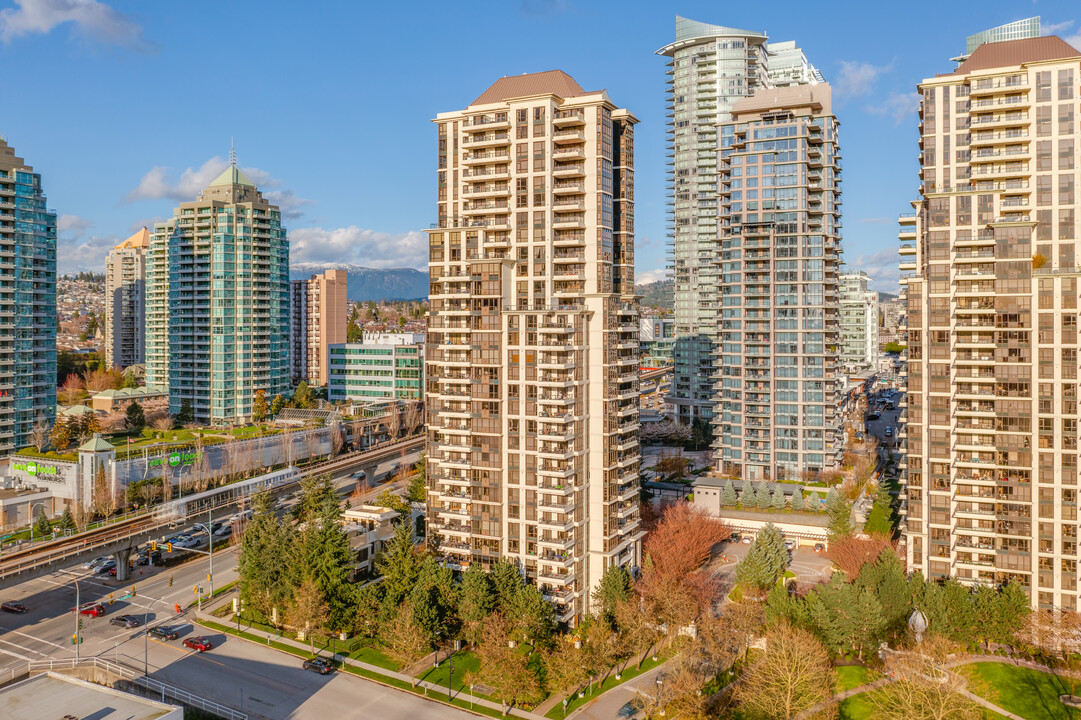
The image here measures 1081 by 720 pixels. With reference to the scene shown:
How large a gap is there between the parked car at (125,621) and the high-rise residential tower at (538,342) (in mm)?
25660

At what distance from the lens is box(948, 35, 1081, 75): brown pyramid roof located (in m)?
67.8

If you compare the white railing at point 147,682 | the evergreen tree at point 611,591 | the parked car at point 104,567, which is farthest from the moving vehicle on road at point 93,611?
the evergreen tree at point 611,591

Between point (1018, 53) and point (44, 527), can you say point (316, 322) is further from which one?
point (1018, 53)

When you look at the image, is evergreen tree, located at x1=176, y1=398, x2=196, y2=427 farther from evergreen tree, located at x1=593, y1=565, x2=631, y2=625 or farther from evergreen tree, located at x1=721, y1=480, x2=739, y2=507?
evergreen tree, located at x1=593, y1=565, x2=631, y2=625

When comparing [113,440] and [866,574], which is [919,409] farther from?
[113,440]

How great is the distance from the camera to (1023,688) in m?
52.3

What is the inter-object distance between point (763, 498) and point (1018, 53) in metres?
52.2

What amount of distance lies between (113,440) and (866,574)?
3755 inches

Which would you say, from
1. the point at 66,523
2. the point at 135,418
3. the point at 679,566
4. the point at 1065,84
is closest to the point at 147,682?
the point at 66,523

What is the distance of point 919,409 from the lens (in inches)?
2584

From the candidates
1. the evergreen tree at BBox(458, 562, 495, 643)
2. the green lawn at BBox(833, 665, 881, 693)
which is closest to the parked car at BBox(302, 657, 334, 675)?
the evergreen tree at BBox(458, 562, 495, 643)

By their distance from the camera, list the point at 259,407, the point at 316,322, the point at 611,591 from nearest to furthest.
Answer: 1. the point at 611,591
2. the point at 259,407
3. the point at 316,322

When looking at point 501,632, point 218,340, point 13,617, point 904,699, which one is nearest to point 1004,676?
point 904,699

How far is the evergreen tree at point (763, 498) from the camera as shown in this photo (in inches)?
3543
